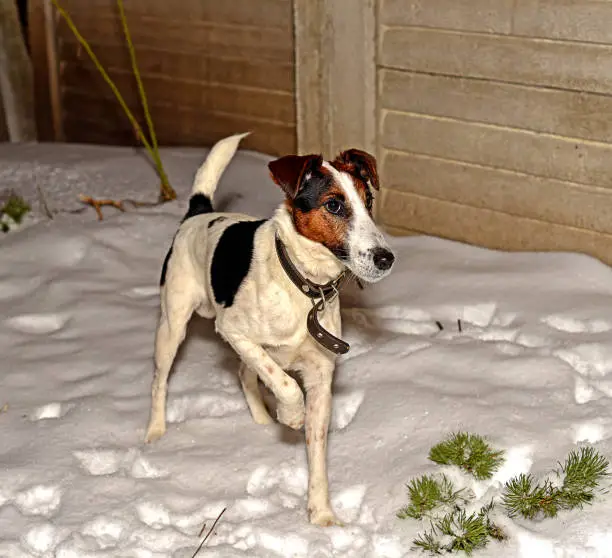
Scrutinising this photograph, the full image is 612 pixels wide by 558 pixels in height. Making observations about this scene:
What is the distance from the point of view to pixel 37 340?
5309 millimetres

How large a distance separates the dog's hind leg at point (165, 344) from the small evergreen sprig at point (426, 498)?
1200 millimetres

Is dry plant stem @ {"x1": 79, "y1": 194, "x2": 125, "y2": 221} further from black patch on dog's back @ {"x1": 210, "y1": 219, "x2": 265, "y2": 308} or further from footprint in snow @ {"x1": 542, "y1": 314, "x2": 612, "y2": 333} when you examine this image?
footprint in snow @ {"x1": 542, "y1": 314, "x2": 612, "y2": 333}

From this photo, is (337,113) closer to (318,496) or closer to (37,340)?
(37,340)

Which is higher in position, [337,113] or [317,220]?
[317,220]

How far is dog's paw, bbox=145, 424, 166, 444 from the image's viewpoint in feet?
14.4

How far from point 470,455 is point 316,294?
0.88 m

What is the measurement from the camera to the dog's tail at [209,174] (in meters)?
4.48

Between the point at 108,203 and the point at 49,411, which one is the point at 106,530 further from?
the point at 108,203

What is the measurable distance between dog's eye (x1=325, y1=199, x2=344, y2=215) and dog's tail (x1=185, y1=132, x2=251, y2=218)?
1025 mm

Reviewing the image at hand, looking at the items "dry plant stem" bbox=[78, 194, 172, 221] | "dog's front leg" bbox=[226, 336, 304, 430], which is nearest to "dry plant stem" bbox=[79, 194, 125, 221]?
"dry plant stem" bbox=[78, 194, 172, 221]

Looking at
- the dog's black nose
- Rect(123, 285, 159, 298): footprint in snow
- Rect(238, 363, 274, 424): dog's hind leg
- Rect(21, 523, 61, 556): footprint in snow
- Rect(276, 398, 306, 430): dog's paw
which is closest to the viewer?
the dog's black nose

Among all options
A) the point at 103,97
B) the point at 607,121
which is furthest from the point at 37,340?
the point at 103,97

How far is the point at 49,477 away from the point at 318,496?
1120 millimetres

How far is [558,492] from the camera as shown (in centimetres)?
368
